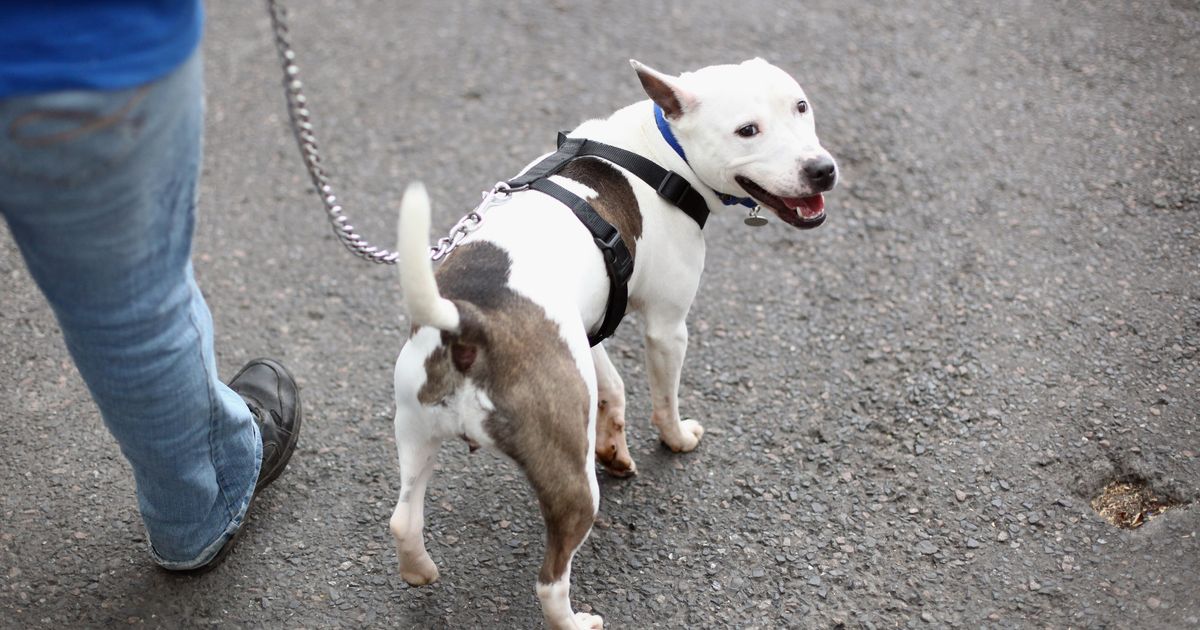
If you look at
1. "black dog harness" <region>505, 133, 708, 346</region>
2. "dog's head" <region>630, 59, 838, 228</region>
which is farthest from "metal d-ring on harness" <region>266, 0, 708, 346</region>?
"dog's head" <region>630, 59, 838, 228</region>

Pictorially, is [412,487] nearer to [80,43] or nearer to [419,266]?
[419,266]

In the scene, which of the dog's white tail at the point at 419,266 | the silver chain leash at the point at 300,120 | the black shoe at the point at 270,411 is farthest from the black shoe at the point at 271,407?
the dog's white tail at the point at 419,266

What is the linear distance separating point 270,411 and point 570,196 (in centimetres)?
114

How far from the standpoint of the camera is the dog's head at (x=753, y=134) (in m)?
2.56

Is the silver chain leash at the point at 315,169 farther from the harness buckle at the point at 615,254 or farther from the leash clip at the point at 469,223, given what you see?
the harness buckle at the point at 615,254

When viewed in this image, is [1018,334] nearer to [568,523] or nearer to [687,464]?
[687,464]

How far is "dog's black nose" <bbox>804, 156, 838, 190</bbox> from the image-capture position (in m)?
2.54

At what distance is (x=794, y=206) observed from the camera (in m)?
2.64

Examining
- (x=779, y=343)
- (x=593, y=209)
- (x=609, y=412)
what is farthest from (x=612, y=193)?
(x=779, y=343)

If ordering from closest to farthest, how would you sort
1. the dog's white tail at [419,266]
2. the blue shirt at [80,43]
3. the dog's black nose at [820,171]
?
1. the blue shirt at [80,43]
2. the dog's white tail at [419,266]
3. the dog's black nose at [820,171]

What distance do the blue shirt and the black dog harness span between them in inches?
38.7

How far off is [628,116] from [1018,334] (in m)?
1.57

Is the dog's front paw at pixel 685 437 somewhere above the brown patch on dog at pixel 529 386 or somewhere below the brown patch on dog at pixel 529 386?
below

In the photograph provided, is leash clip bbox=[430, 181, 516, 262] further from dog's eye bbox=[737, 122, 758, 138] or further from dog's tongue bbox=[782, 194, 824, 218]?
dog's tongue bbox=[782, 194, 824, 218]
